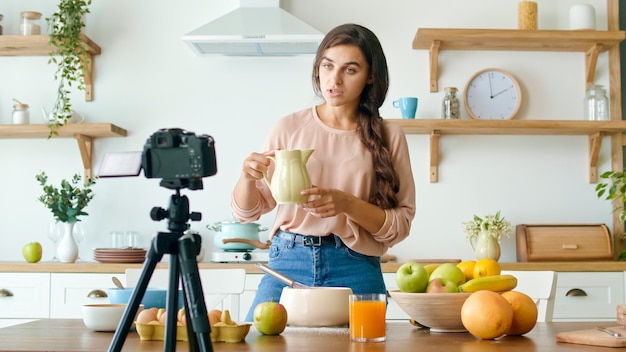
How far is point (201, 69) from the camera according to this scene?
3.96 m

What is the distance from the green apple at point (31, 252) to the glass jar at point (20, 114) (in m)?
0.60

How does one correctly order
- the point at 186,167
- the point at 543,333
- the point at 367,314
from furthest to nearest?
the point at 543,333, the point at 367,314, the point at 186,167

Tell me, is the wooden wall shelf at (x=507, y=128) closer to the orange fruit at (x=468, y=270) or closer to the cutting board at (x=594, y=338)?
the orange fruit at (x=468, y=270)

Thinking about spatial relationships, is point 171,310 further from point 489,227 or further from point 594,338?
point 489,227

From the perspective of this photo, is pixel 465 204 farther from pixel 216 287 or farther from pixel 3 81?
pixel 3 81

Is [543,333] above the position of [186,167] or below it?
below

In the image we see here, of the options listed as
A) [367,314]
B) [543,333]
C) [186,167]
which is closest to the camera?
[186,167]

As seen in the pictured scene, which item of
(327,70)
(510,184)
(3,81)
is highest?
(3,81)

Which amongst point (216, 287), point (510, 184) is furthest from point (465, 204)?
point (216, 287)

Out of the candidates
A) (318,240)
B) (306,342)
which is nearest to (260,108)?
(318,240)

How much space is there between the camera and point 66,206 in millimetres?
3717

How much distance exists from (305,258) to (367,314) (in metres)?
0.60

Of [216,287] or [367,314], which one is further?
[216,287]

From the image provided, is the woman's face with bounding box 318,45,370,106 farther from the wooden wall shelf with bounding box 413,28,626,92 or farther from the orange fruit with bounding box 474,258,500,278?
the wooden wall shelf with bounding box 413,28,626,92
